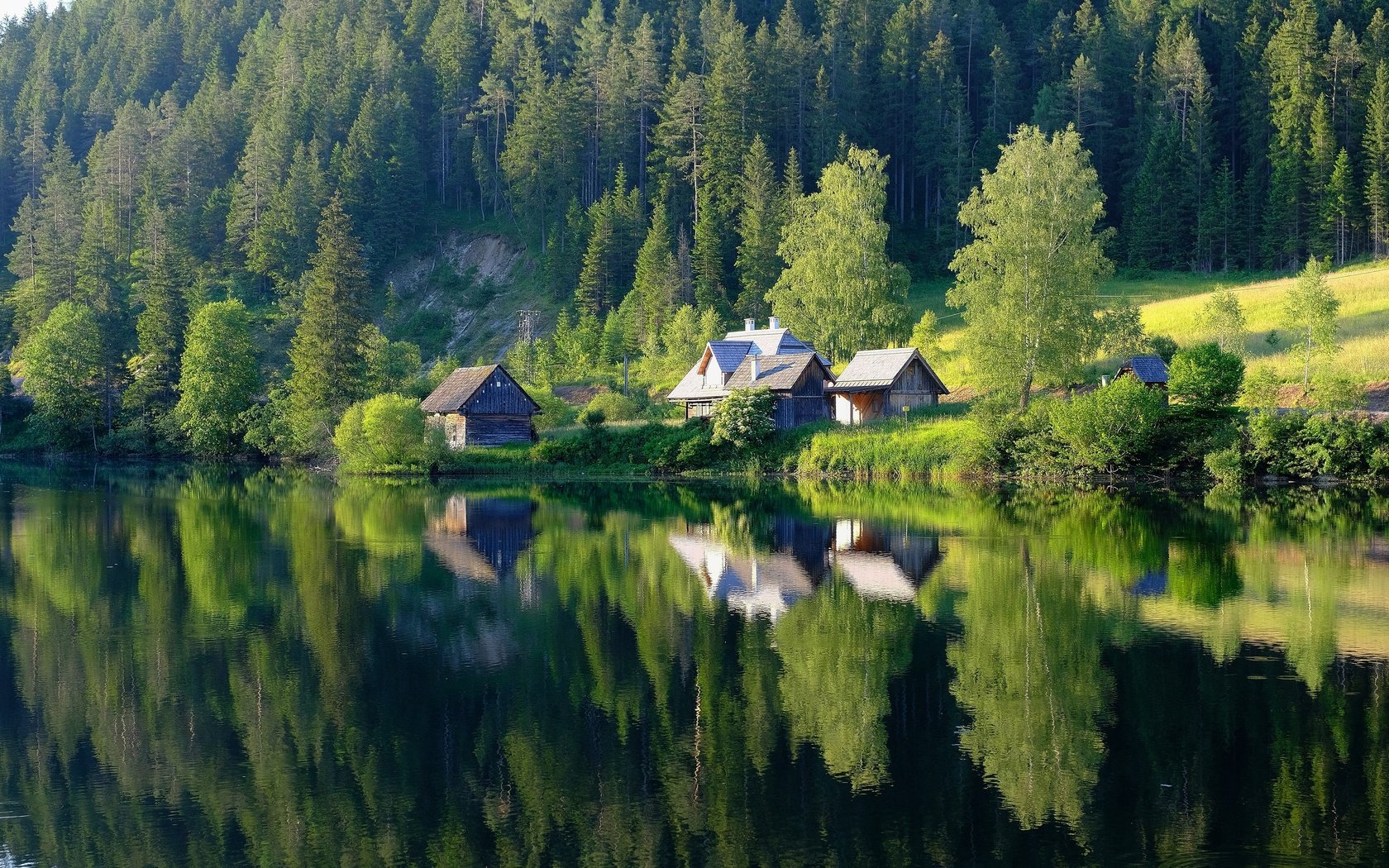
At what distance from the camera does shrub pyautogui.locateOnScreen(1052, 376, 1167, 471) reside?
47.3m

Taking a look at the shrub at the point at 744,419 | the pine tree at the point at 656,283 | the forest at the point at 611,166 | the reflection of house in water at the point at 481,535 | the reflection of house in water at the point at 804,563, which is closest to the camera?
the reflection of house in water at the point at 804,563

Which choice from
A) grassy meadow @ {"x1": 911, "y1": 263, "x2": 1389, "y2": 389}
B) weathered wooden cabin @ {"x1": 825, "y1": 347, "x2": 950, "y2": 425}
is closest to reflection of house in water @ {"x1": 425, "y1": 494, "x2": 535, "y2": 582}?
weathered wooden cabin @ {"x1": 825, "y1": 347, "x2": 950, "y2": 425}

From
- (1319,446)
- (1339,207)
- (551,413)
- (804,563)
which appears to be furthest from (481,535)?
(1339,207)

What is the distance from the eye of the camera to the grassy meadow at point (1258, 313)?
5447 centimetres

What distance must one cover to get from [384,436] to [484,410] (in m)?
6.44

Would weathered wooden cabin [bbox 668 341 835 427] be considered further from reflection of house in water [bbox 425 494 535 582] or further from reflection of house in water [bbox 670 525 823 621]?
reflection of house in water [bbox 670 525 823 621]

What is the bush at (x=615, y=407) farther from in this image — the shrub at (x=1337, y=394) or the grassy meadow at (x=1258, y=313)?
the shrub at (x=1337, y=394)

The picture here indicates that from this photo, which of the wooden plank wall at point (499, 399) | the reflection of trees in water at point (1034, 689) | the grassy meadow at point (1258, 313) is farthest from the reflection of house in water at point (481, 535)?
the grassy meadow at point (1258, 313)

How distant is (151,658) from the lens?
65.4ft

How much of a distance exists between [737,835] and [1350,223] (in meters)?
83.7

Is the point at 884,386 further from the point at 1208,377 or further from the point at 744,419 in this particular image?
the point at 1208,377

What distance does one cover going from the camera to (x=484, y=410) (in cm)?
6750

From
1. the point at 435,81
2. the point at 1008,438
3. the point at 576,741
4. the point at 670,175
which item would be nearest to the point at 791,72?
the point at 670,175

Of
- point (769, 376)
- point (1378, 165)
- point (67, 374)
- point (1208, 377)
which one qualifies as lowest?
point (1208, 377)
